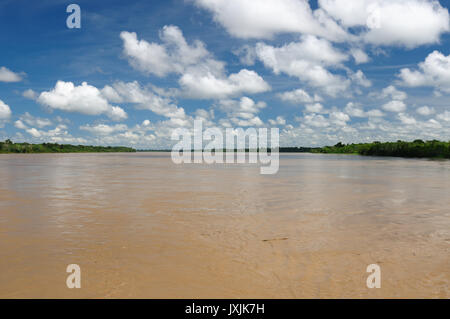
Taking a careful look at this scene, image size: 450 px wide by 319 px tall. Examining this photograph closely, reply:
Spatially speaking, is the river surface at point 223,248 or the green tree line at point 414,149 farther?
the green tree line at point 414,149

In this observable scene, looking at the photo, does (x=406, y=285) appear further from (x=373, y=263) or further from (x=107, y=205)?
(x=107, y=205)

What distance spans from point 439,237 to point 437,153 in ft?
367

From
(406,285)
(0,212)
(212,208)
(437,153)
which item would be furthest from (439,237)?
(437,153)

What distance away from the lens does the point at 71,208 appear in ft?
55.9

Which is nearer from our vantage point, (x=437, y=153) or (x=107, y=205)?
(x=107, y=205)

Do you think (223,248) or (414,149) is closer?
(223,248)

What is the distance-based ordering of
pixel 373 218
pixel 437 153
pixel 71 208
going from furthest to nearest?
pixel 437 153, pixel 71 208, pixel 373 218

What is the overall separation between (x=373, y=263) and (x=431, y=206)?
38.1 ft

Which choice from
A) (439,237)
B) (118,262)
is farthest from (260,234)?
(439,237)

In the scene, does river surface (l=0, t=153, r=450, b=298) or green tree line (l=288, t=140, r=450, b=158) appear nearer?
river surface (l=0, t=153, r=450, b=298)

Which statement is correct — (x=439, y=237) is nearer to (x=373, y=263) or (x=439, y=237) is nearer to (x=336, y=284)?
(x=373, y=263)
